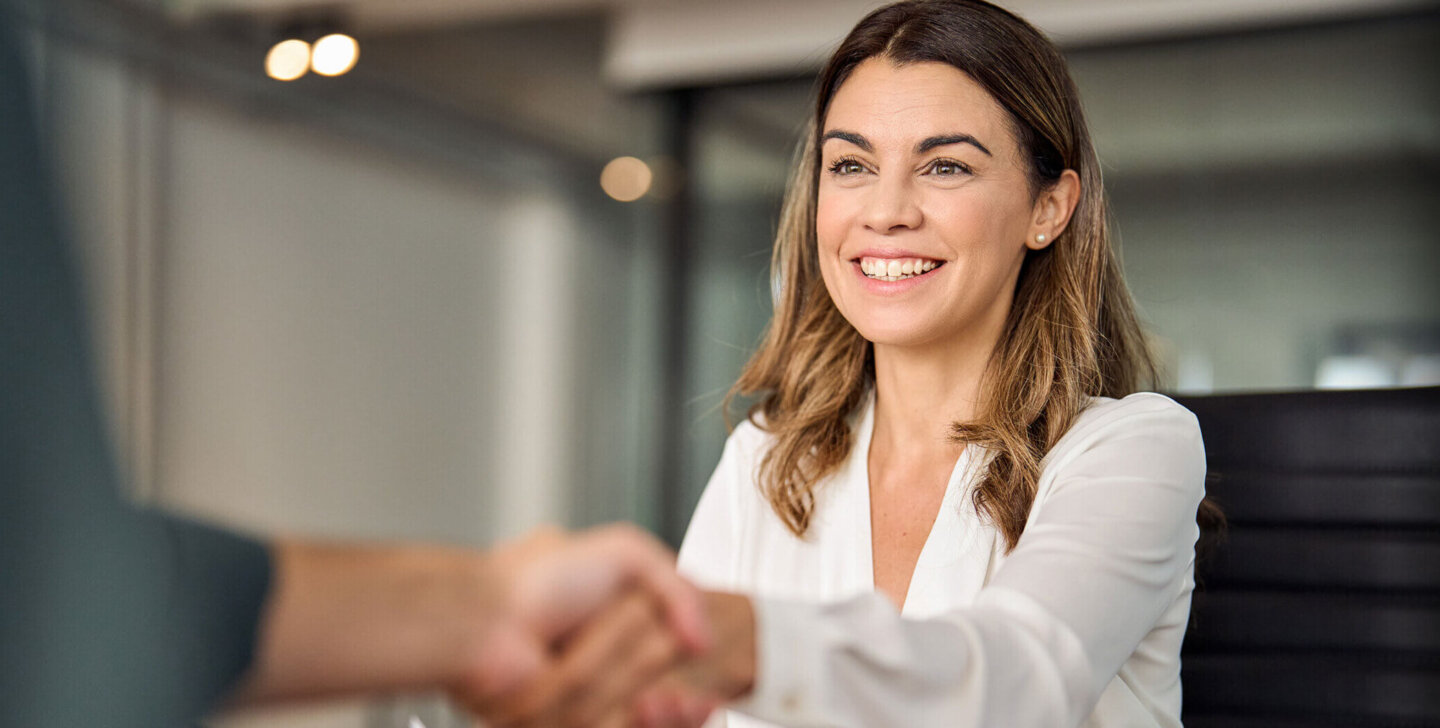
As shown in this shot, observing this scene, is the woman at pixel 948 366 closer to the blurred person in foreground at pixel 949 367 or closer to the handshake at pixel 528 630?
the blurred person in foreground at pixel 949 367

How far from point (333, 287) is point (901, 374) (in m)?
3.02

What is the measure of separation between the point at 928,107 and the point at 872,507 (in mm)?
487

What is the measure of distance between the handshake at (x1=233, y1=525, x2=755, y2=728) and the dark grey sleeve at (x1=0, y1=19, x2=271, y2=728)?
0.58ft

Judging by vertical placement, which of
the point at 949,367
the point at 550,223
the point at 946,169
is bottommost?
the point at 949,367

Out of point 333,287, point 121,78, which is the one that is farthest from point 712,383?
point 121,78

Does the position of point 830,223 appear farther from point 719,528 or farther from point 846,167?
point 719,528

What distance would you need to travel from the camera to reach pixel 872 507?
1.46 metres

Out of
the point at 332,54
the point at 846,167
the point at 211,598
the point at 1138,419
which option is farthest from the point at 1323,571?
the point at 332,54

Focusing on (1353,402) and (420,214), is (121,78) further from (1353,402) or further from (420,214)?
(1353,402)

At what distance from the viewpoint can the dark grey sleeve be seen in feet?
0.92

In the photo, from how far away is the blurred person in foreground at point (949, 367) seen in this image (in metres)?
1.16

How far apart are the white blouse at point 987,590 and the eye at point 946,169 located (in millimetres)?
308

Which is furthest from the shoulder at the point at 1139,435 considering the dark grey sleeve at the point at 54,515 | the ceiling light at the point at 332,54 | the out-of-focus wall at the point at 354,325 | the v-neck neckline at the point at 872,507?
the ceiling light at the point at 332,54

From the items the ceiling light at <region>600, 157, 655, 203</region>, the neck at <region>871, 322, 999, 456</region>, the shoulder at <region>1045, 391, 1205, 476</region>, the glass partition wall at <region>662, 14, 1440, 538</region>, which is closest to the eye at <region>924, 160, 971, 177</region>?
the neck at <region>871, 322, 999, 456</region>
